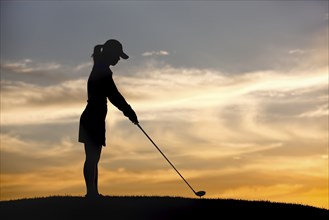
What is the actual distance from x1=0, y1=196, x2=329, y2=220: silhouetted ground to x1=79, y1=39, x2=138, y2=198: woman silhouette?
865 millimetres

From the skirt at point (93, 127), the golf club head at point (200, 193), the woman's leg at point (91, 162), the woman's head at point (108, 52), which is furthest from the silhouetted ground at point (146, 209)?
the woman's head at point (108, 52)

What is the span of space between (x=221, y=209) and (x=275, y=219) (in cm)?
151

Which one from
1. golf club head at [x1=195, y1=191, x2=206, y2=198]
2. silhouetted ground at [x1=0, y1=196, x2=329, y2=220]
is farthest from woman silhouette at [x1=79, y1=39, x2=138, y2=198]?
golf club head at [x1=195, y1=191, x2=206, y2=198]

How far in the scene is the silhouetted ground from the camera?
15719 millimetres

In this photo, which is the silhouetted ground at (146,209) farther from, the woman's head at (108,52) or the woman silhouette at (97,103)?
the woman's head at (108,52)

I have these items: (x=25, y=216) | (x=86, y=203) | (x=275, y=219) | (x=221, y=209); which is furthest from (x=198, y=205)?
(x=25, y=216)

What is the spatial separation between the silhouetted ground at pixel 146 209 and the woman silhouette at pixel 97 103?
865 millimetres

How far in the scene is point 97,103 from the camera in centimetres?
1573

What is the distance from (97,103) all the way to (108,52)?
1363 millimetres

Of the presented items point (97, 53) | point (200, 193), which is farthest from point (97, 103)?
point (200, 193)

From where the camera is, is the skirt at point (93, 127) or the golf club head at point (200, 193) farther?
the golf club head at point (200, 193)

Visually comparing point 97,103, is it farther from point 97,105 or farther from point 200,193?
point 200,193

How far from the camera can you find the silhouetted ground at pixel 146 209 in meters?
15.7

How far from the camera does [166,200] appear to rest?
17531mm
